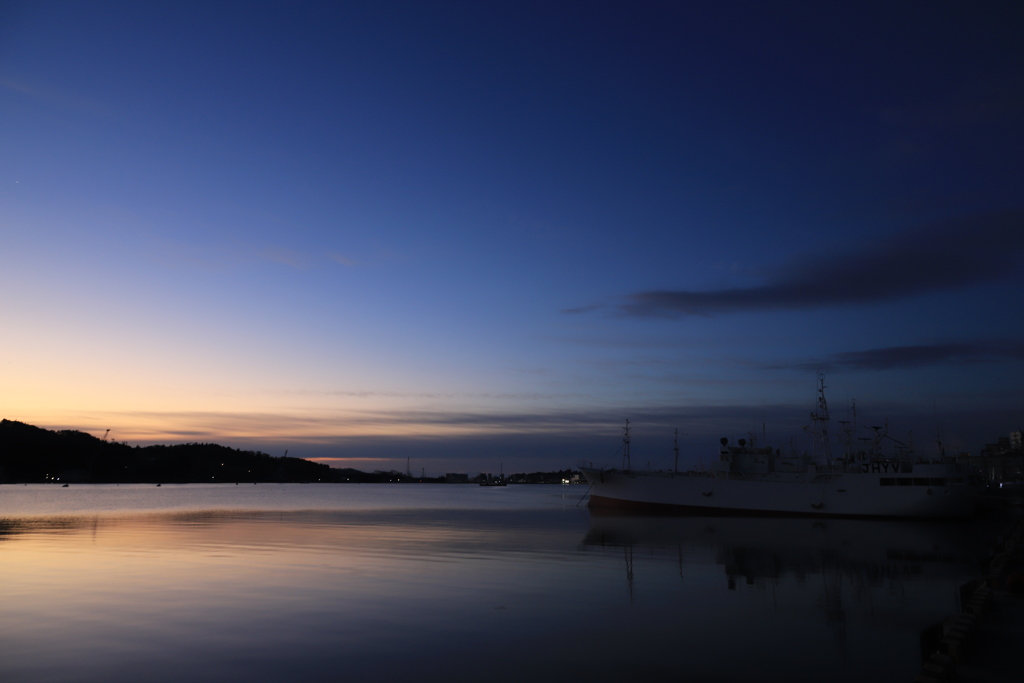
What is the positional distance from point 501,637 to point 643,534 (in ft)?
89.9

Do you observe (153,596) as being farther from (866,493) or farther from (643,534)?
(866,493)

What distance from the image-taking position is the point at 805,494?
5562cm

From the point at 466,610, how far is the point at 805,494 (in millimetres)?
48292

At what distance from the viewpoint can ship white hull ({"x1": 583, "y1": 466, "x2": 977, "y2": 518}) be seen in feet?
173

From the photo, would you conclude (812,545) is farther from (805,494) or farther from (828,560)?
(805,494)

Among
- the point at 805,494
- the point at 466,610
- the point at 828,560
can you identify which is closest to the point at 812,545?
the point at 828,560

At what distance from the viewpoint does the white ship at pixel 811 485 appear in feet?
173

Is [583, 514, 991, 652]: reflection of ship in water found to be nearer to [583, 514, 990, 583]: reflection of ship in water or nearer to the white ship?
[583, 514, 990, 583]: reflection of ship in water

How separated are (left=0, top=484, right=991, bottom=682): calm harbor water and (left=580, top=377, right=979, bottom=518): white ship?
73.7 ft

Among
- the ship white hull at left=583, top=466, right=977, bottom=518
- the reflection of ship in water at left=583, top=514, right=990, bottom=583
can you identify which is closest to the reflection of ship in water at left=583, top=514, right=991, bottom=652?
the reflection of ship in water at left=583, top=514, right=990, bottom=583

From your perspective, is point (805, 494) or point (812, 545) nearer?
point (812, 545)

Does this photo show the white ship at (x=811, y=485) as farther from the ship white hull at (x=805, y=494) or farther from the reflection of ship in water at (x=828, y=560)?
the reflection of ship in water at (x=828, y=560)

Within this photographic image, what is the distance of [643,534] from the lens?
38.9m

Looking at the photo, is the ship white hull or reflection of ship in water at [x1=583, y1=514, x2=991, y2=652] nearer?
reflection of ship in water at [x1=583, y1=514, x2=991, y2=652]
